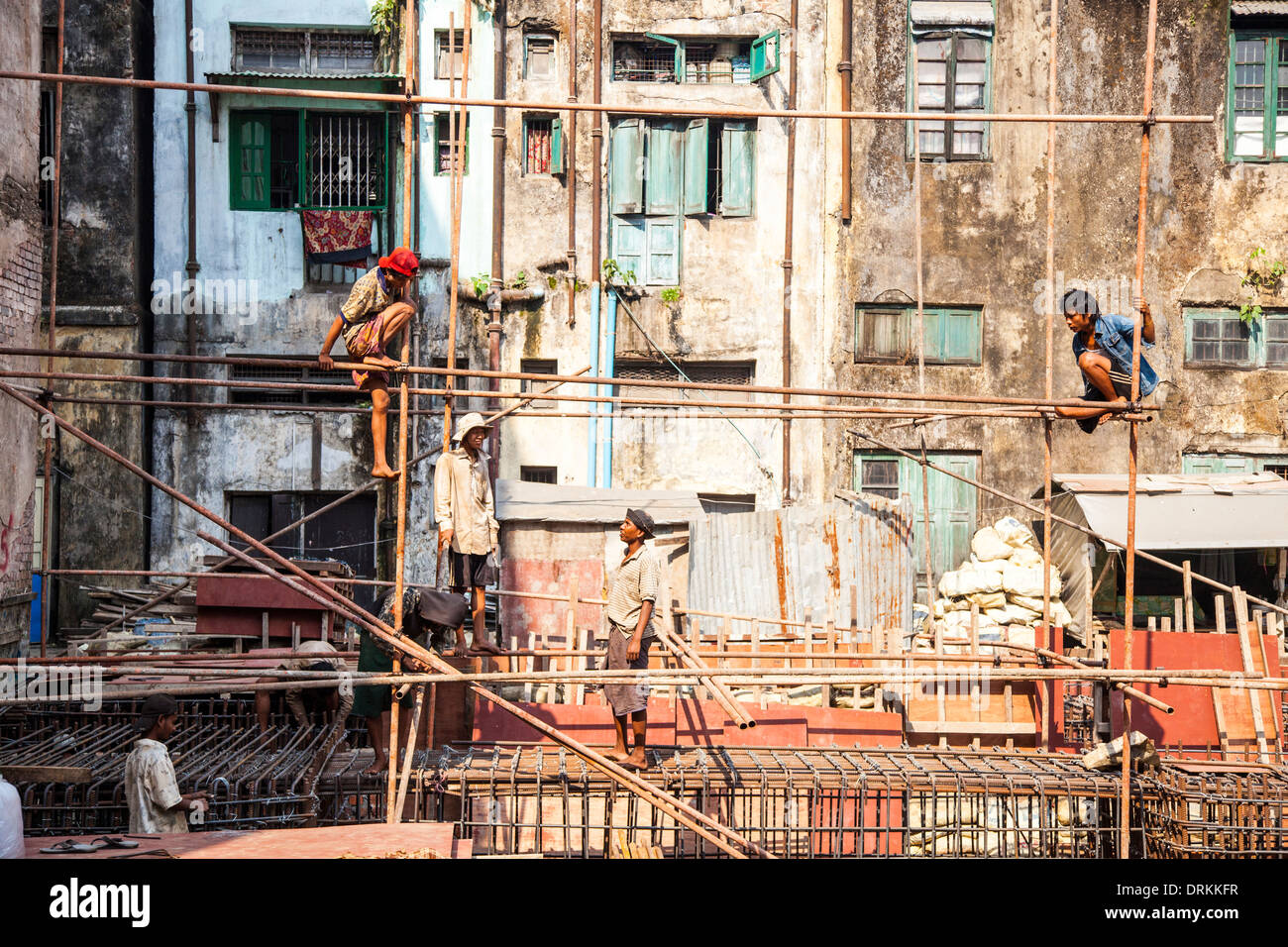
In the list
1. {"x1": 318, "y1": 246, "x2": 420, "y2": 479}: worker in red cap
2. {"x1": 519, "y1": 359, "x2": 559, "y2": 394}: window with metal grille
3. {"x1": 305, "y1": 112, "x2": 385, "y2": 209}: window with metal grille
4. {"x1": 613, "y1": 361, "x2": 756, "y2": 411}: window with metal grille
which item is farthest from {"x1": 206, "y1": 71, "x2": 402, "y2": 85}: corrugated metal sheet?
{"x1": 318, "y1": 246, "x2": 420, "y2": 479}: worker in red cap

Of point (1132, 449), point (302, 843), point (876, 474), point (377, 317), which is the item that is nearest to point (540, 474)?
point (876, 474)

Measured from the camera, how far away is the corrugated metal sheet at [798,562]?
55.0ft

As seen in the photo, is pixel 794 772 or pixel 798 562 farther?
pixel 798 562

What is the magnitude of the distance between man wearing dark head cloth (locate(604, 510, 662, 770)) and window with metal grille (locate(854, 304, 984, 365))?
36.8ft

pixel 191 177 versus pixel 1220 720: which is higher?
pixel 191 177

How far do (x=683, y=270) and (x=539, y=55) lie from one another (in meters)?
4.00

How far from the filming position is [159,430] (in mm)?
18688

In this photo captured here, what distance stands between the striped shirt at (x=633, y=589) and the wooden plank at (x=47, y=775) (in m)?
3.80

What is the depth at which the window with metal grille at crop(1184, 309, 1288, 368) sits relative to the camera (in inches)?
771

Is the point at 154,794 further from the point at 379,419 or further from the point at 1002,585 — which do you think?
the point at 1002,585

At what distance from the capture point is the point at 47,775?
848 centimetres

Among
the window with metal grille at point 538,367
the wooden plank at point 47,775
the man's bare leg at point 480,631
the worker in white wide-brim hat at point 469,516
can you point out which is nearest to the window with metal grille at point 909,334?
the window with metal grille at point 538,367
